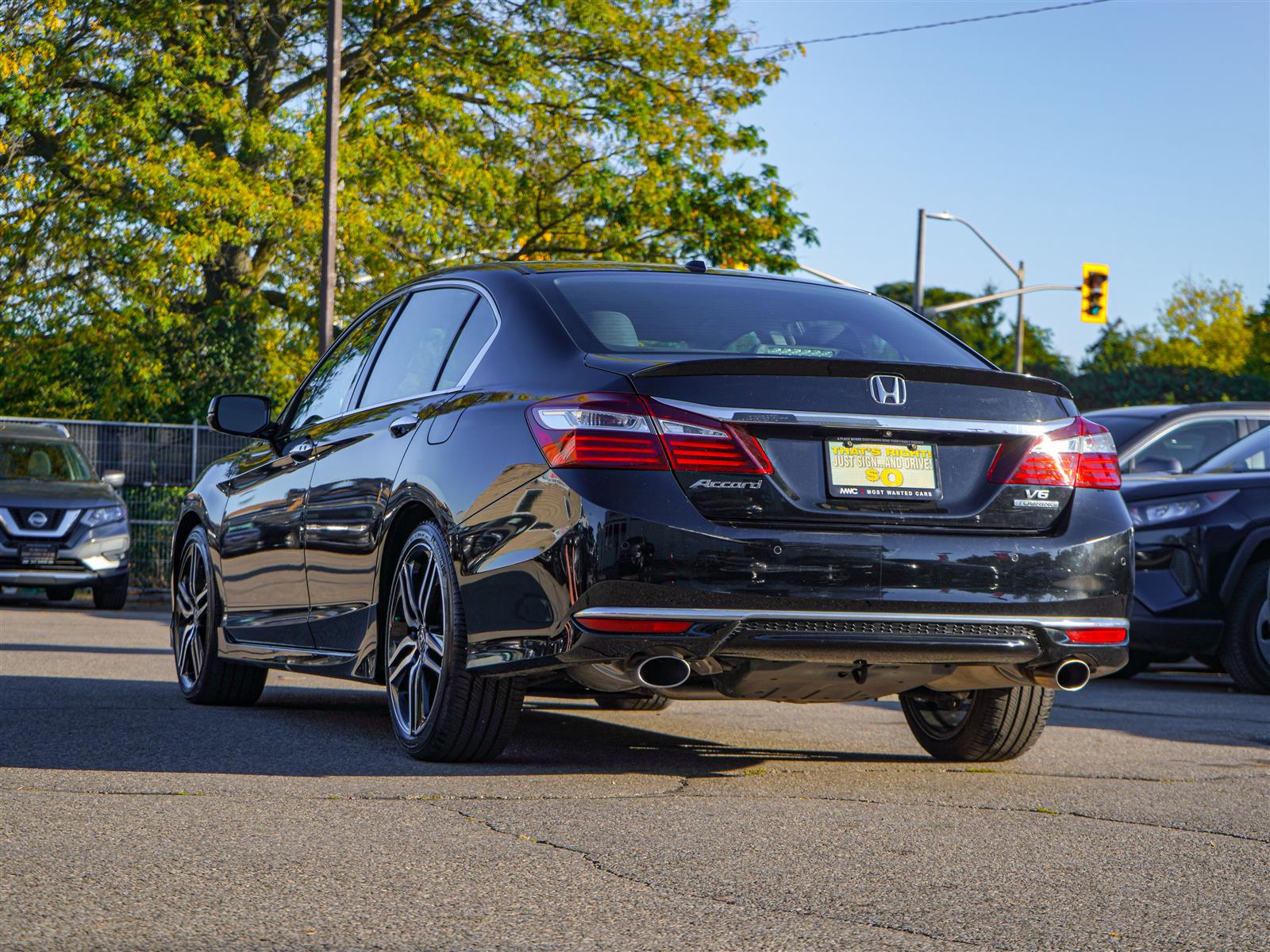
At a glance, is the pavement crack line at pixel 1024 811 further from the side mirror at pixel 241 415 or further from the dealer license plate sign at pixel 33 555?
the dealer license plate sign at pixel 33 555

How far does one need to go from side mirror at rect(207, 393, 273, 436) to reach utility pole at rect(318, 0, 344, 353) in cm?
1367

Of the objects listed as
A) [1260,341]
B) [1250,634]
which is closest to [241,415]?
[1250,634]

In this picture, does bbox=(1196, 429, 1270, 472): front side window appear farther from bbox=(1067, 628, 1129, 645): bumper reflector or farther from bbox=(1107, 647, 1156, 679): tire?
bbox=(1067, 628, 1129, 645): bumper reflector

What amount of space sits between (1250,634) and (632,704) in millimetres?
4113

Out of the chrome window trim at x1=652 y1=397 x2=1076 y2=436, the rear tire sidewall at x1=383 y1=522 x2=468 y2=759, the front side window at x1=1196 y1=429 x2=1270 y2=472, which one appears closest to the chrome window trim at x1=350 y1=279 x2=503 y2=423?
the rear tire sidewall at x1=383 y1=522 x2=468 y2=759

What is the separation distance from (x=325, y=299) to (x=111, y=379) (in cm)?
544

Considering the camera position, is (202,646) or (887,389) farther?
(202,646)

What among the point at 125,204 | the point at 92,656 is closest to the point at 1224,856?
the point at 92,656

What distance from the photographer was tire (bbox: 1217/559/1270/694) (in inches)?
409

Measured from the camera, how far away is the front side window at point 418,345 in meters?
6.31

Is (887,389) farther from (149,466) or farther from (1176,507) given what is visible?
(149,466)

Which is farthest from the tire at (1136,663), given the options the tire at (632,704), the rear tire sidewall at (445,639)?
the rear tire sidewall at (445,639)

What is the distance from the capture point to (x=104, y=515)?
18.3 meters

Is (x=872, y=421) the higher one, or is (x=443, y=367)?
(x=443, y=367)
